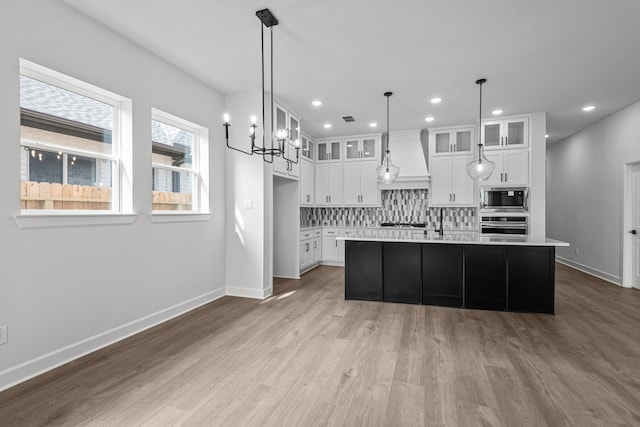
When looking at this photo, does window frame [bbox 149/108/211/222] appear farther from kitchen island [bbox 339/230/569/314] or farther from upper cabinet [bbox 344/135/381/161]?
upper cabinet [bbox 344/135/381/161]

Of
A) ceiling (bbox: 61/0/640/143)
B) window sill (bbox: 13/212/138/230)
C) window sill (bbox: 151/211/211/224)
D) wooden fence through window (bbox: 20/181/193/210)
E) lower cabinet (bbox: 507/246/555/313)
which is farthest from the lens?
lower cabinet (bbox: 507/246/555/313)

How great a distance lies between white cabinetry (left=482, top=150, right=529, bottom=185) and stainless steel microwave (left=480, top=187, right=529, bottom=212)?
0.17m

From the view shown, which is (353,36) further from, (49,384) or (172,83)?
(49,384)

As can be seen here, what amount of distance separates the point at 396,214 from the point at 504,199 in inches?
84.6

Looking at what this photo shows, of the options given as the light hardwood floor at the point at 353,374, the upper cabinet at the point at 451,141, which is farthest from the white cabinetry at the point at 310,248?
the upper cabinet at the point at 451,141

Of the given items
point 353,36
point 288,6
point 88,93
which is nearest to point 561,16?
point 353,36

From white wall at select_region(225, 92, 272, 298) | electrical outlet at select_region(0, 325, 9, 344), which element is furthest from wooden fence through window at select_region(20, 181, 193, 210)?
white wall at select_region(225, 92, 272, 298)

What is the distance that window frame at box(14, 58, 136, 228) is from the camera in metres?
2.36

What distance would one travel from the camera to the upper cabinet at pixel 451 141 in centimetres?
608

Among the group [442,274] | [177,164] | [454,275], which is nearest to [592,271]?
[454,275]

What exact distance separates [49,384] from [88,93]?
243 centimetres

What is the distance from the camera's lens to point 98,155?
2895 millimetres

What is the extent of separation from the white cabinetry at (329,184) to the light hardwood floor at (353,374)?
11.7 feet

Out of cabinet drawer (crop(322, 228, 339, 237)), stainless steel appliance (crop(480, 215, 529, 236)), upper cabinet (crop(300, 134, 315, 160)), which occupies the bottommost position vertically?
cabinet drawer (crop(322, 228, 339, 237))
